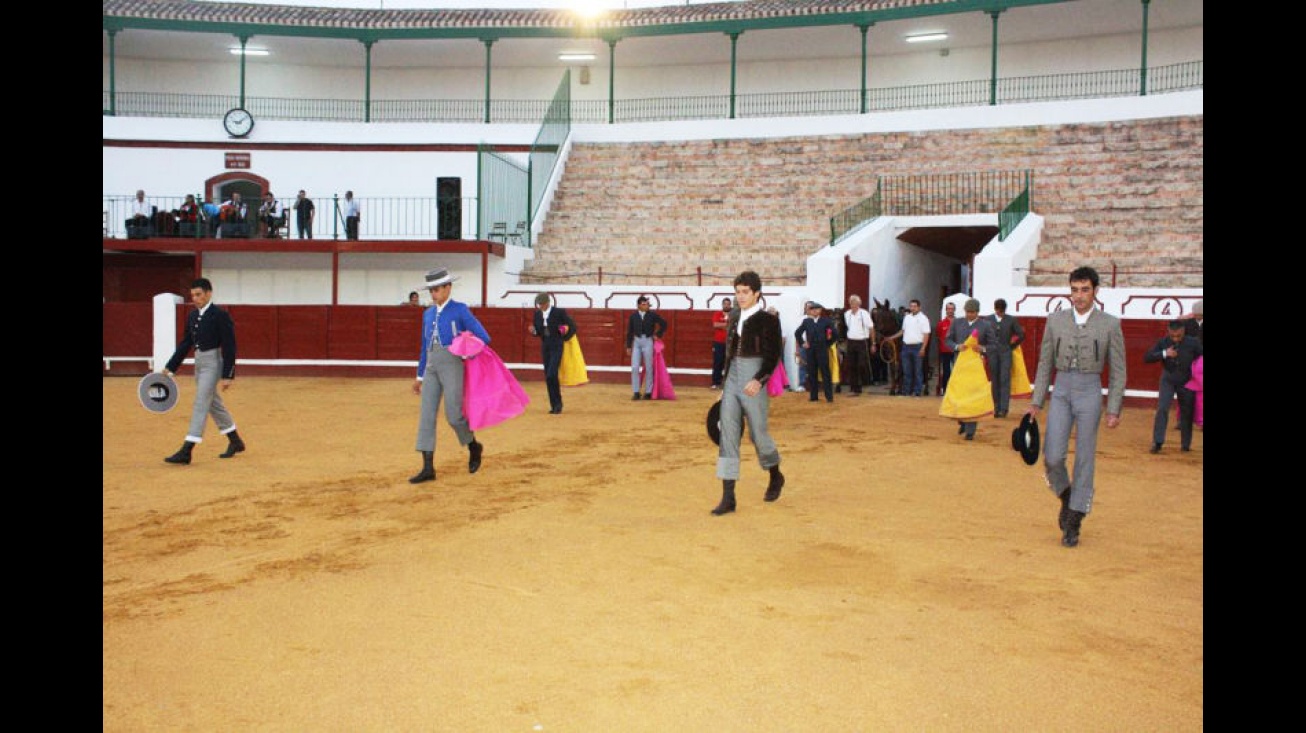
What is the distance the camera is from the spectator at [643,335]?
15711 mm

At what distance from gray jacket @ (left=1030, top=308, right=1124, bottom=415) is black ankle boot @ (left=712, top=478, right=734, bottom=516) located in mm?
1951

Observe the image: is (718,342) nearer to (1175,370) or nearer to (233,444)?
(1175,370)

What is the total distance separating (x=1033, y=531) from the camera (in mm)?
6684

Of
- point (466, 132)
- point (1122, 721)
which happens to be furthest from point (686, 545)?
point (466, 132)

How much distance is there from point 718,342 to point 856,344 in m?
2.58

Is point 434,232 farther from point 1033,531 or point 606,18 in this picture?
point 1033,531

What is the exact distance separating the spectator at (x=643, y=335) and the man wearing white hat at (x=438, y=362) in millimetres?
7146

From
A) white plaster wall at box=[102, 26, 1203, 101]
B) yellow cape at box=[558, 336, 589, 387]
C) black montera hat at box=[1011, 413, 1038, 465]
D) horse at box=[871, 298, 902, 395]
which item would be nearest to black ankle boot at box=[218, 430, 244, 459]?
yellow cape at box=[558, 336, 589, 387]

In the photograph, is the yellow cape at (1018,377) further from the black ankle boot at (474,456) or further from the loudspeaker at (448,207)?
the loudspeaker at (448,207)

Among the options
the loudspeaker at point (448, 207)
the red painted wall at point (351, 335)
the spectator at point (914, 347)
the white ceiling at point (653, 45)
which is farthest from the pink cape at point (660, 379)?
the white ceiling at point (653, 45)

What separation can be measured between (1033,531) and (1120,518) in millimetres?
873

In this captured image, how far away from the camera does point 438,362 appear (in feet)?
27.4

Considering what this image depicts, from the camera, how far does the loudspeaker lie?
2447cm

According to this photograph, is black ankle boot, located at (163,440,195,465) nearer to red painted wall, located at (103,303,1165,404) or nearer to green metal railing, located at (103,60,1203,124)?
red painted wall, located at (103,303,1165,404)
